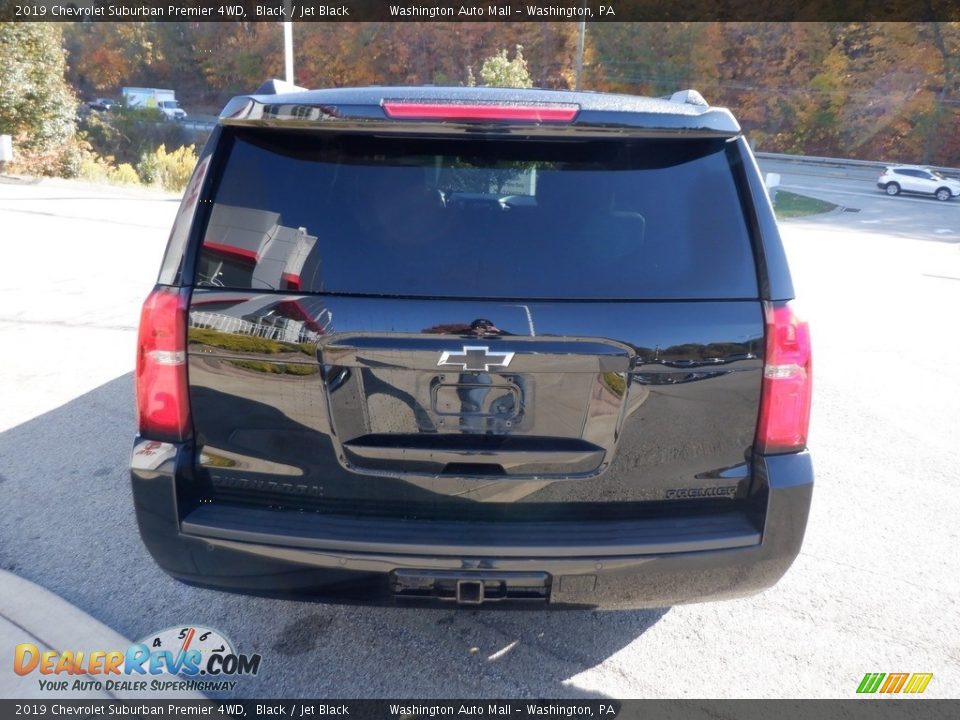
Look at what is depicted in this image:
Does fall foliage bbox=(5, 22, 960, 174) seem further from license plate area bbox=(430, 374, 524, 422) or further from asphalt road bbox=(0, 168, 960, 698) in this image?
license plate area bbox=(430, 374, 524, 422)

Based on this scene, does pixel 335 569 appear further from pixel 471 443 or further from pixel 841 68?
pixel 841 68

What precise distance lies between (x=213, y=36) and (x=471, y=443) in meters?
67.0

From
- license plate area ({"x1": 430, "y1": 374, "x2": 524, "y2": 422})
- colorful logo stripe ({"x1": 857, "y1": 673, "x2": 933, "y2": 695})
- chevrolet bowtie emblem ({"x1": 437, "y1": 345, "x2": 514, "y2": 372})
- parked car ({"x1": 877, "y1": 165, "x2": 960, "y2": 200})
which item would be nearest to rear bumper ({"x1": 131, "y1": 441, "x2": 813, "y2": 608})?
license plate area ({"x1": 430, "y1": 374, "x2": 524, "y2": 422})

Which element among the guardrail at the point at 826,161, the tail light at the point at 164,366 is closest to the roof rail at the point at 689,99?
the tail light at the point at 164,366

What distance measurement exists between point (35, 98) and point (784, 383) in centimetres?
2801

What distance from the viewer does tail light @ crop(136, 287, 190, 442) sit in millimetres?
2264

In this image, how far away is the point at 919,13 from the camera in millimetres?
43031

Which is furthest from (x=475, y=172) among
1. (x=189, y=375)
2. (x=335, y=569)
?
(x=335, y=569)

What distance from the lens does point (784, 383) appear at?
2.30 meters

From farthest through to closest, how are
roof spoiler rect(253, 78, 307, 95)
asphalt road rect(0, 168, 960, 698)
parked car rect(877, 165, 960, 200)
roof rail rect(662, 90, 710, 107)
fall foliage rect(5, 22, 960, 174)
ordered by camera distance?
fall foliage rect(5, 22, 960, 174) < parked car rect(877, 165, 960, 200) < asphalt road rect(0, 168, 960, 698) < roof rail rect(662, 90, 710, 107) < roof spoiler rect(253, 78, 307, 95)

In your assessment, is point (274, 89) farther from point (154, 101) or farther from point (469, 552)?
point (154, 101)

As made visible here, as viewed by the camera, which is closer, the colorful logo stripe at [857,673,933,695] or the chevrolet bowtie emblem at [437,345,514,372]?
the chevrolet bowtie emblem at [437,345,514,372]

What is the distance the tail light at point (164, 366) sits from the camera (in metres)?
2.26

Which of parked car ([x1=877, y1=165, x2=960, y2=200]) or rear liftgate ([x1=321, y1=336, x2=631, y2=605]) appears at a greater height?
rear liftgate ([x1=321, y1=336, x2=631, y2=605])
